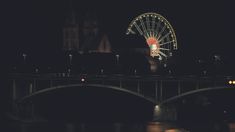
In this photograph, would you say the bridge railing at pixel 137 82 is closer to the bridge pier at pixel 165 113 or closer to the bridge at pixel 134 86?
the bridge at pixel 134 86

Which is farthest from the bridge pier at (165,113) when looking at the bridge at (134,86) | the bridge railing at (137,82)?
the bridge railing at (137,82)

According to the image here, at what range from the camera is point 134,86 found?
188875mm

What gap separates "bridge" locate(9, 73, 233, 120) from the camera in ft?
598

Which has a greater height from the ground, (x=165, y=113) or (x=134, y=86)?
(x=134, y=86)

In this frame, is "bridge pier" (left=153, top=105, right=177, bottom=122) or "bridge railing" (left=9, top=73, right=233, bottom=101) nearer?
"bridge railing" (left=9, top=73, right=233, bottom=101)

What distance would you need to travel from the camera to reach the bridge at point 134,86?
182125mm

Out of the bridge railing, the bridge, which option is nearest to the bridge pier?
the bridge

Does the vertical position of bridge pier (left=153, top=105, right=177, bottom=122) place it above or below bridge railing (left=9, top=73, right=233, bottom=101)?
below

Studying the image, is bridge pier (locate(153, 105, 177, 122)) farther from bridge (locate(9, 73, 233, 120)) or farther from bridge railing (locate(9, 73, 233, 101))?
bridge railing (locate(9, 73, 233, 101))

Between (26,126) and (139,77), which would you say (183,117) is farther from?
(26,126)

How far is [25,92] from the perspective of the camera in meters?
194

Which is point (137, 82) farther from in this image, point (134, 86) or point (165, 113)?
point (165, 113)

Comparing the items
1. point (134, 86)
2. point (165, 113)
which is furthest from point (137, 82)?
point (165, 113)

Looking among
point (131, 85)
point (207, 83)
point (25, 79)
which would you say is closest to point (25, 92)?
point (25, 79)
